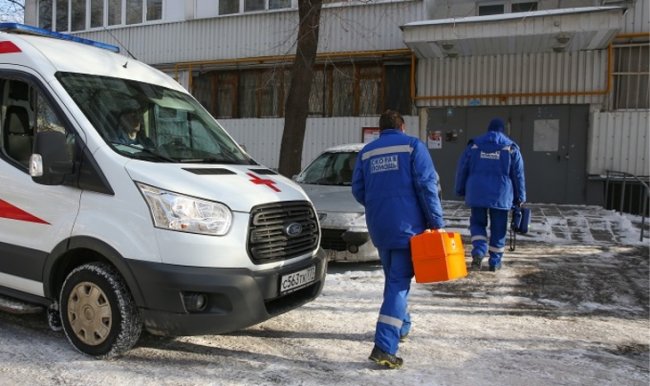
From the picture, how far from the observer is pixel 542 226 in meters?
10.3

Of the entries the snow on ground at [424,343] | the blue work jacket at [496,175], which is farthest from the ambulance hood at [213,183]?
the blue work jacket at [496,175]

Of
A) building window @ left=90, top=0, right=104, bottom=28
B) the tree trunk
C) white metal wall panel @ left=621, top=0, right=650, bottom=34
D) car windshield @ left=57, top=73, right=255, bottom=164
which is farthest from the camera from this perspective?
building window @ left=90, top=0, right=104, bottom=28

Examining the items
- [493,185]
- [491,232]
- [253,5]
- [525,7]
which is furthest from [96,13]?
[491,232]

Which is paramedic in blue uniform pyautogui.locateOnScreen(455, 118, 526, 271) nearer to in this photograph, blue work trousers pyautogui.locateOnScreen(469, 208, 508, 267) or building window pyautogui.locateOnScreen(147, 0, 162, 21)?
blue work trousers pyautogui.locateOnScreen(469, 208, 508, 267)

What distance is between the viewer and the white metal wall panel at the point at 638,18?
1231cm

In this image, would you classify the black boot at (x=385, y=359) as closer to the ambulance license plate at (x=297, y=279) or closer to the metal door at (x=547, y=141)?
the ambulance license plate at (x=297, y=279)

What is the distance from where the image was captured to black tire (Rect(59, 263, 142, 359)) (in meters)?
3.81

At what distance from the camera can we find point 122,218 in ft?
12.3

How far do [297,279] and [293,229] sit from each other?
0.38 meters

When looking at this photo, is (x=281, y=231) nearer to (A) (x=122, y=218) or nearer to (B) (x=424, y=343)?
(A) (x=122, y=218)

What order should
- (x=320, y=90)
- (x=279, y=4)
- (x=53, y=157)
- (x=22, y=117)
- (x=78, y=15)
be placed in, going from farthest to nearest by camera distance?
(x=78, y=15), (x=279, y=4), (x=320, y=90), (x=22, y=117), (x=53, y=157)

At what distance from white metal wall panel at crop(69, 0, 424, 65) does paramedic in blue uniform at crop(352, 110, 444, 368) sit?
9.33 m

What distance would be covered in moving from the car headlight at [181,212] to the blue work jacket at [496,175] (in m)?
4.14

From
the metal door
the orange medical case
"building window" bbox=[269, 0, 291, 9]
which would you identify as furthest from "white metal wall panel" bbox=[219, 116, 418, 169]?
the orange medical case
